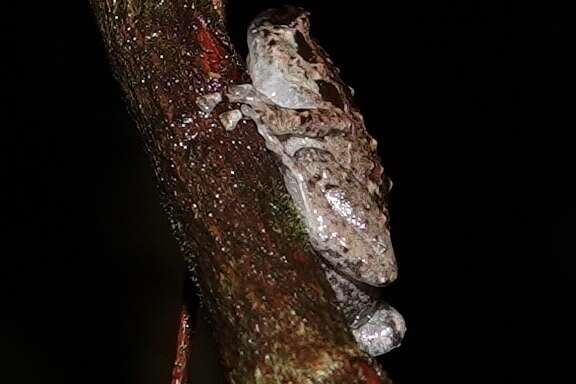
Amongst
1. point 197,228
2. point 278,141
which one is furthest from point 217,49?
point 278,141

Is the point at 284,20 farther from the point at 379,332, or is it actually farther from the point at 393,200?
the point at 393,200

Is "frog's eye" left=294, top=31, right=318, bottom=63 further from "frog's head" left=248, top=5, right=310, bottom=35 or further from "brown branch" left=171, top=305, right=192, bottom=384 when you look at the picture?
"brown branch" left=171, top=305, right=192, bottom=384

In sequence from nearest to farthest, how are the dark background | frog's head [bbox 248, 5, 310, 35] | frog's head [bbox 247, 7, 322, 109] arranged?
frog's head [bbox 247, 7, 322, 109], frog's head [bbox 248, 5, 310, 35], the dark background

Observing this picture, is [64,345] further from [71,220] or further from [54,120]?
[54,120]

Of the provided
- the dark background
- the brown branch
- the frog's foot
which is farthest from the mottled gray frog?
the dark background

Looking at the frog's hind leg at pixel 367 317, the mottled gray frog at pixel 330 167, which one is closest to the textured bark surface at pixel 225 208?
the mottled gray frog at pixel 330 167

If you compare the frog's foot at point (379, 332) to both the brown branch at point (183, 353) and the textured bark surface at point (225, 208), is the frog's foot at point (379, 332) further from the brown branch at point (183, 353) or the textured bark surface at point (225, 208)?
the textured bark surface at point (225, 208)

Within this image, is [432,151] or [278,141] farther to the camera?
[432,151]

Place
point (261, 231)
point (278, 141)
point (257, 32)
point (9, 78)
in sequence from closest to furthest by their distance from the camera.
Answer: point (261, 231) < point (278, 141) < point (257, 32) < point (9, 78)
